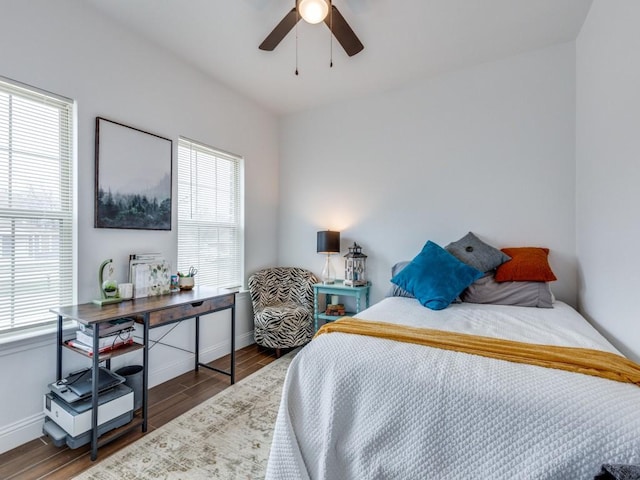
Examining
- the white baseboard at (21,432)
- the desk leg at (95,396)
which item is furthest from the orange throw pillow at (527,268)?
the white baseboard at (21,432)

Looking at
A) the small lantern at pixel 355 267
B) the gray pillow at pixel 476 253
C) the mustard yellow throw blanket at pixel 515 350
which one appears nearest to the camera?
the mustard yellow throw blanket at pixel 515 350

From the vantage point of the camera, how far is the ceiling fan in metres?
1.78

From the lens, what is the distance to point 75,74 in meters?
2.14

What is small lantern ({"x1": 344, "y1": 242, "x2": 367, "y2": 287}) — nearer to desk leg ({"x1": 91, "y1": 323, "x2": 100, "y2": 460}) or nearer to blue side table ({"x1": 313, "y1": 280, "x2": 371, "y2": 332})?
blue side table ({"x1": 313, "y1": 280, "x2": 371, "y2": 332})

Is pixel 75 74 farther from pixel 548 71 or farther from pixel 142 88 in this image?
pixel 548 71

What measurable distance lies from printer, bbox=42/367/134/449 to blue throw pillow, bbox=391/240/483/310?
218 cm

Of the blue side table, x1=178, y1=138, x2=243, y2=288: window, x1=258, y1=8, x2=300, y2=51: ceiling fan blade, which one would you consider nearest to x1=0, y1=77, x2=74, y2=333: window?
x1=178, y1=138, x2=243, y2=288: window

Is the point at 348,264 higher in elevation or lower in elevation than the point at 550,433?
higher

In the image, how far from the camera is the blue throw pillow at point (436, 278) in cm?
243

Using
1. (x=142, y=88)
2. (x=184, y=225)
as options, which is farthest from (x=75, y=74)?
(x=184, y=225)

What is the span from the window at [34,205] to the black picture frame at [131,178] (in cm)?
19

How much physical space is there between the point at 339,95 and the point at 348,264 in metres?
1.95

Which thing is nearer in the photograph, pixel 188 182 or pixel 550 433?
pixel 550 433

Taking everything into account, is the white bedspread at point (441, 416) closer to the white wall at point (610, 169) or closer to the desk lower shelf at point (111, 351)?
the white wall at point (610, 169)
